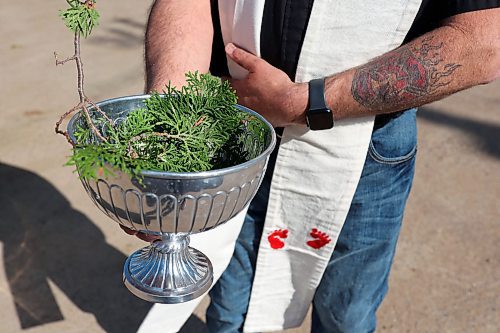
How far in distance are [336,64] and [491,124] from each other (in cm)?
255

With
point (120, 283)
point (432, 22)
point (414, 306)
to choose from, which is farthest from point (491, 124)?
point (432, 22)

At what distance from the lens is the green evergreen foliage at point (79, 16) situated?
35.2 inches

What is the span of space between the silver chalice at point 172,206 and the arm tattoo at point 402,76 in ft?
1.25

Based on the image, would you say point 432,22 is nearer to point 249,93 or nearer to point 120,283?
point 249,93

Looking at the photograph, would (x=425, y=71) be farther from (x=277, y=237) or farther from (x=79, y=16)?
(x=79, y=16)

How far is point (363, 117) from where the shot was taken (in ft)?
4.79

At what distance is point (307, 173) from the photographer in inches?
61.9

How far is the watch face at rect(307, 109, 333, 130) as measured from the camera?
136 cm

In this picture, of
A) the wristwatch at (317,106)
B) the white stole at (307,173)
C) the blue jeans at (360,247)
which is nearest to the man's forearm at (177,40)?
the white stole at (307,173)

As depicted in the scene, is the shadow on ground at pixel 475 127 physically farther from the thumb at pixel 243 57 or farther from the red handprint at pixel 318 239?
the thumb at pixel 243 57

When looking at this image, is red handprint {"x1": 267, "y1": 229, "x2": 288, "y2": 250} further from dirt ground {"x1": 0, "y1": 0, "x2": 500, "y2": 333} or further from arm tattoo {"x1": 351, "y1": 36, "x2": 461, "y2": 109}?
dirt ground {"x1": 0, "y1": 0, "x2": 500, "y2": 333}

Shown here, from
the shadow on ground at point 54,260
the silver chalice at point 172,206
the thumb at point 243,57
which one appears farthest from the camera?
the shadow on ground at point 54,260

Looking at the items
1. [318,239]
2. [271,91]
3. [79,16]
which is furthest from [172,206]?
[318,239]

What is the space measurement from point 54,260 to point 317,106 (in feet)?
5.28
